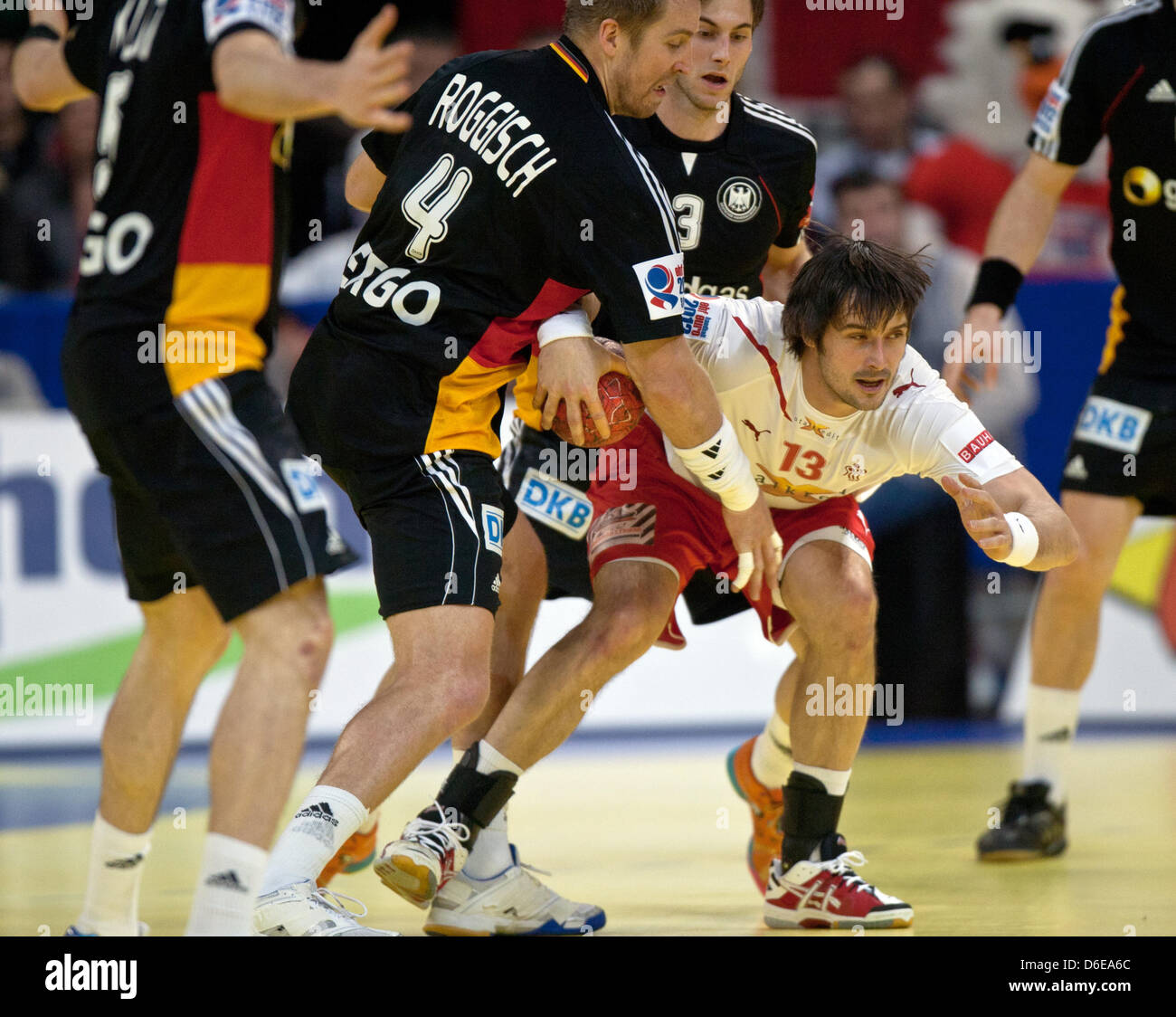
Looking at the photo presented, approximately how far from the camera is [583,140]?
357 centimetres

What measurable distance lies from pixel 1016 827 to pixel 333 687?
4139mm

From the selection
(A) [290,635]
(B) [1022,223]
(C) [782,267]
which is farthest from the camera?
(B) [1022,223]

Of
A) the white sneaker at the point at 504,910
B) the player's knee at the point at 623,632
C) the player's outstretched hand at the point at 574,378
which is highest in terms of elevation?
the player's outstretched hand at the point at 574,378

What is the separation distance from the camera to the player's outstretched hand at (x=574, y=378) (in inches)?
148

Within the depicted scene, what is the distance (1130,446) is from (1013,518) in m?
1.81

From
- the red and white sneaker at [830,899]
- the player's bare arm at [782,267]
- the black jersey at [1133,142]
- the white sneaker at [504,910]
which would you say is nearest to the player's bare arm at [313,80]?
the player's bare arm at [782,267]

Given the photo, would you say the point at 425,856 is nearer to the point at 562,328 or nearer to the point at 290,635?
the point at 290,635

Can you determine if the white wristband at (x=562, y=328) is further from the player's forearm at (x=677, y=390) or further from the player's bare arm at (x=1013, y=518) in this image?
the player's bare arm at (x=1013, y=518)

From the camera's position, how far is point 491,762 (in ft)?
13.6

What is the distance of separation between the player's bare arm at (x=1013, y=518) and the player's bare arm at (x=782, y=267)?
1.23 meters

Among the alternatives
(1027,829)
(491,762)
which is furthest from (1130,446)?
(491,762)

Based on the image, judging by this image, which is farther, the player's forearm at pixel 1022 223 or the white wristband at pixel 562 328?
the player's forearm at pixel 1022 223

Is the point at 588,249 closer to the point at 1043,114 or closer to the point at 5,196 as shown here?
the point at 1043,114

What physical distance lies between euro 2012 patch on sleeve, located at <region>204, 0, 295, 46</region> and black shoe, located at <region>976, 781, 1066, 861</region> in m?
3.35
